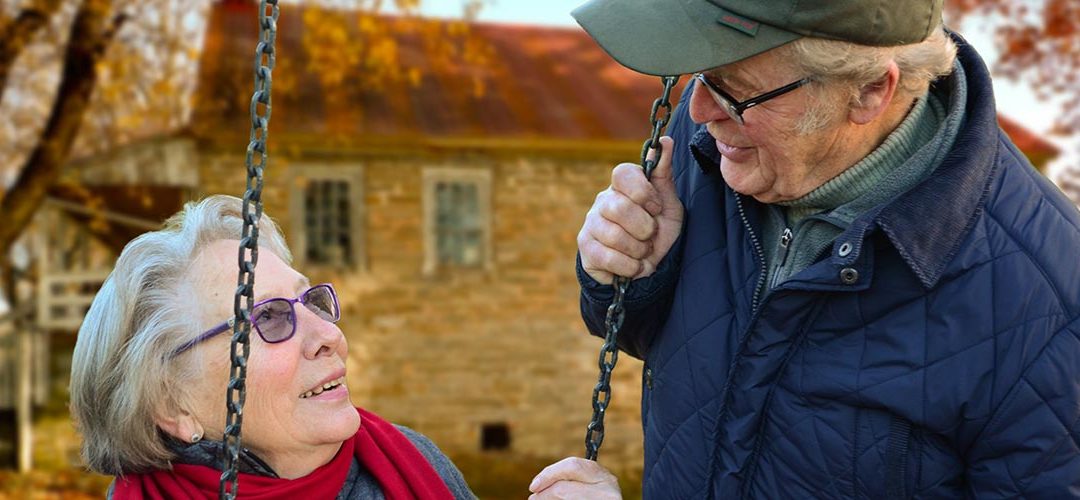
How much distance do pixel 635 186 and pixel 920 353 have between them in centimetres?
63

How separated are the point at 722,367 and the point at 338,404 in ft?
2.81

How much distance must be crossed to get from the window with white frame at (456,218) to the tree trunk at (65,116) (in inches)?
172

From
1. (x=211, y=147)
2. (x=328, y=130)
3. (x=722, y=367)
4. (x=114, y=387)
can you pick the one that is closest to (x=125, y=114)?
(x=211, y=147)

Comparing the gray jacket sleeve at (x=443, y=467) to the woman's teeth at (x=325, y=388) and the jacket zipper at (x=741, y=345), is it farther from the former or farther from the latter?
the jacket zipper at (x=741, y=345)

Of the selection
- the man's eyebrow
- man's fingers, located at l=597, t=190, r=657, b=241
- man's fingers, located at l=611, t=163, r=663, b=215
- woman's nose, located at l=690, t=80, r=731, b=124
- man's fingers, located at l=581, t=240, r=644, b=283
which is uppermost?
the man's eyebrow

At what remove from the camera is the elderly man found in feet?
5.94

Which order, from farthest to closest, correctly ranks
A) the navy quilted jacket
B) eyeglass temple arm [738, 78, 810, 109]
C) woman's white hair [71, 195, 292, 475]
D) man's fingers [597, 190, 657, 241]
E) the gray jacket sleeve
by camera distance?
1. the gray jacket sleeve
2. woman's white hair [71, 195, 292, 475]
3. man's fingers [597, 190, 657, 241]
4. eyeglass temple arm [738, 78, 810, 109]
5. the navy quilted jacket

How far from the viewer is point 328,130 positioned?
508 inches

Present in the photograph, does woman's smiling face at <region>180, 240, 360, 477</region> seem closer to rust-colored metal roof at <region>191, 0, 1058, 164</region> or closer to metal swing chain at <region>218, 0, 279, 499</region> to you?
metal swing chain at <region>218, 0, 279, 499</region>

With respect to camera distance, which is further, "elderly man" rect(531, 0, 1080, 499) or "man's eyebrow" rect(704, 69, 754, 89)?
"man's eyebrow" rect(704, 69, 754, 89)

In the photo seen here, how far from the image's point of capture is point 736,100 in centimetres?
195

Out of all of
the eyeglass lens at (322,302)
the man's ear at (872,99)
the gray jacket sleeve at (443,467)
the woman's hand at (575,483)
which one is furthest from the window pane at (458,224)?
the man's ear at (872,99)

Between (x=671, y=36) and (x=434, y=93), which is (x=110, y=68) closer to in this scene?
(x=434, y=93)

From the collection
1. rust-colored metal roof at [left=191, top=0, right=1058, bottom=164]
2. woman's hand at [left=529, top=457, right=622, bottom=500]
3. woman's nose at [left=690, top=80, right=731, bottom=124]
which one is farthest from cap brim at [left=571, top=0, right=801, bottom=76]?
rust-colored metal roof at [left=191, top=0, right=1058, bottom=164]
